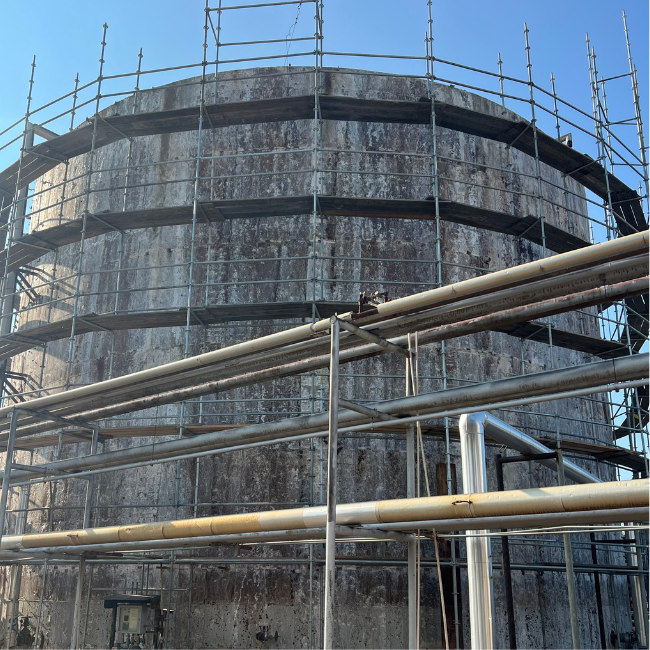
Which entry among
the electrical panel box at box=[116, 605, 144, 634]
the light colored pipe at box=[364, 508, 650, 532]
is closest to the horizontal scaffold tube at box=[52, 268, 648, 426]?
the light colored pipe at box=[364, 508, 650, 532]

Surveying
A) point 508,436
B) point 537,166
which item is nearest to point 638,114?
point 537,166

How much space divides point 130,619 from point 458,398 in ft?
23.7

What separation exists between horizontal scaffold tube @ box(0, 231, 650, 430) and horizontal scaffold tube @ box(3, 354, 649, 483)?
1018mm

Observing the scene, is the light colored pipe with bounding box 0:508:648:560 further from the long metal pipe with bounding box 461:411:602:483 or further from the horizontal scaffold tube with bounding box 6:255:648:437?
the horizontal scaffold tube with bounding box 6:255:648:437

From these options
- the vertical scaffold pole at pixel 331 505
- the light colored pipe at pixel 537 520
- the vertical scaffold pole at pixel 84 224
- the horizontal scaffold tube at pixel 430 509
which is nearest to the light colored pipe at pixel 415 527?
the light colored pipe at pixel 537 520

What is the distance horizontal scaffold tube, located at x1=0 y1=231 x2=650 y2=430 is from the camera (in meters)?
6.74

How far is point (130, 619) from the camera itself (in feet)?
40.8

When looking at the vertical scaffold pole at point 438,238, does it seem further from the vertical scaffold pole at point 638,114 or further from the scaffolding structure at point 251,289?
the vertical scaffold pole at point 638,114

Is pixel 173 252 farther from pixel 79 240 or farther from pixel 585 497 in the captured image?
pixel 585 497

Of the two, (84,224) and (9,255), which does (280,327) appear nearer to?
(84,224)

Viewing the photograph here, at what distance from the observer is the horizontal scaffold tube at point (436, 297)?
6742 mm

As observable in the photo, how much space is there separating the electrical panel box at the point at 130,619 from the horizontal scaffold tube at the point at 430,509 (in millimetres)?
3184

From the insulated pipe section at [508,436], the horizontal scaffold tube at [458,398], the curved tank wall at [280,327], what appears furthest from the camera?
the curved tank wall at [280,327]

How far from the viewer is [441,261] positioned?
1470 cm
